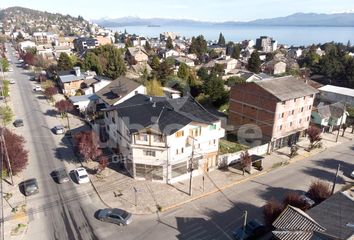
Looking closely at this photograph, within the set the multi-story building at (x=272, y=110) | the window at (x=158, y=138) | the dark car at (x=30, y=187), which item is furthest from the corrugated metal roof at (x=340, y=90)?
the dark car at (x=30, y=187)

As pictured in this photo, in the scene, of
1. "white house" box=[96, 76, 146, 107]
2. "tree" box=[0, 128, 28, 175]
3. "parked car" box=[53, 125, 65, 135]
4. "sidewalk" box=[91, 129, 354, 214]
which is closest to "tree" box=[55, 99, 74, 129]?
"white house" box=[96, 76, 146, 107]

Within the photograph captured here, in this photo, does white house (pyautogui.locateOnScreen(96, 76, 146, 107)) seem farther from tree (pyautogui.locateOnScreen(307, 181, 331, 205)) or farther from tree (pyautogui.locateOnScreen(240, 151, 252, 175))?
tree (pyautogui.locateOnScreen(307, 181, 331, 205))

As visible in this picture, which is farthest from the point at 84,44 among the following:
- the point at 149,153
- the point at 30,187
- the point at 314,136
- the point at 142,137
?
the point at 314,136

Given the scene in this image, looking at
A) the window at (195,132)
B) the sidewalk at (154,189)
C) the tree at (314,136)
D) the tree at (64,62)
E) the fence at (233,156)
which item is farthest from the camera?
the tree at (64,62)

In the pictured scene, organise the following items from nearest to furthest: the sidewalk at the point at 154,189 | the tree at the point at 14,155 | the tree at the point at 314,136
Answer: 1. the sidewalk at the point at 154,189
2. the tree at the point at 14,155
3. the tree at the point at 314,136

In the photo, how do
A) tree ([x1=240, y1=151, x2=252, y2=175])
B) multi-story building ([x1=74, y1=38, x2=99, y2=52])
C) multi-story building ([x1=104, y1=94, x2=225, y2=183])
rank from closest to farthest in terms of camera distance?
multi-story building ([x1=104, y1=94, x2=225, y2=183]), tree ([x1=240, y1=151, x2=252, y2=175]), multi-story building ([x1=74, y1=38, x2=99, y2=52])

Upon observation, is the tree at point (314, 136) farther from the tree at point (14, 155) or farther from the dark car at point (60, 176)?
the tree at point (14, 155)

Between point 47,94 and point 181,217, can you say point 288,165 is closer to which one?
point 181,217

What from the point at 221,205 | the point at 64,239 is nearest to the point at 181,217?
the point at 221,205
